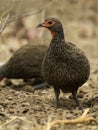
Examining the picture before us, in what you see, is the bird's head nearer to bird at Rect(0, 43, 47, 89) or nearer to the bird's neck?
the bird's neck

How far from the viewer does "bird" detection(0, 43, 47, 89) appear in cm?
1038

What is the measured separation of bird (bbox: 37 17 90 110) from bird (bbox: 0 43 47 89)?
8.10 feet

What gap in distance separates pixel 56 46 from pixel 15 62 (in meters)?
2.85

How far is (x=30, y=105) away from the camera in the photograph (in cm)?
765

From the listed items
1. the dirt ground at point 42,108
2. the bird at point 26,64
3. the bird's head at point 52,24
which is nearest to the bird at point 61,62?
the bird's head at point 52,24

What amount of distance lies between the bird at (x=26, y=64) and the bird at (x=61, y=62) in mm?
2468

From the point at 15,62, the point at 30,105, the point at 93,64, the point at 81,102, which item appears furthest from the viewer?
the point at 93,64

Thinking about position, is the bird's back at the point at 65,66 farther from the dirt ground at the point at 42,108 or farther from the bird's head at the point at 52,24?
the dirt ground at the point at 42,108

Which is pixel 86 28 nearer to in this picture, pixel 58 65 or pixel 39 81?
pixel 39 81

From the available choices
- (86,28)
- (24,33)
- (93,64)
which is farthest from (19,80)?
(86,28)

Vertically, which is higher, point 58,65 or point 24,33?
point 24,33

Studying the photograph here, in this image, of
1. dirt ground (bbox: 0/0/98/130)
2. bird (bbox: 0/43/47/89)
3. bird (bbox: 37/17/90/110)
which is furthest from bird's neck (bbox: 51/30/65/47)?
bird (bbox: 0/43/47/89)

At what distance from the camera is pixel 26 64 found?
10.4 metres

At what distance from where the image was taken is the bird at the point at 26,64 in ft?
34.0
